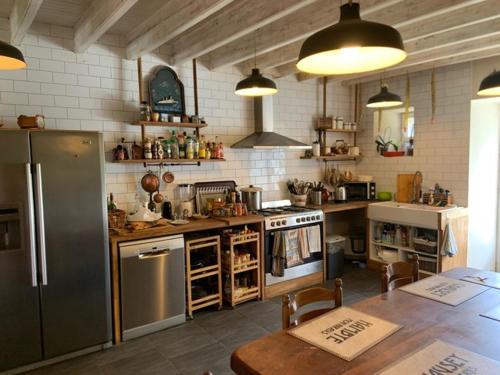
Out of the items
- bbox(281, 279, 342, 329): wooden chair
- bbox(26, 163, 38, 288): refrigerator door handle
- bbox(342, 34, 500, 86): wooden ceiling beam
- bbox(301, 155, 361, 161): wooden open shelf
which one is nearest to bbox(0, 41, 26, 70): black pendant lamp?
bbox(26, 163, 38, 288): refrigerator door handle

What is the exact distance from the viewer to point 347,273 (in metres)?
4.69

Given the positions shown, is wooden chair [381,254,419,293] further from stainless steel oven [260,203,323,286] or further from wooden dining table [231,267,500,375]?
stainless steel oven [260,203,323,286]

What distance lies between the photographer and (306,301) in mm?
1932

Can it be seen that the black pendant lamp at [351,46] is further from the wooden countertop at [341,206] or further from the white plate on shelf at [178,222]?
the wooden countertop at [341,206]

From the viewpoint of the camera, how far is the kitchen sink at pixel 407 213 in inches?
159

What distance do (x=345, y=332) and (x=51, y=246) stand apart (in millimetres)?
2174

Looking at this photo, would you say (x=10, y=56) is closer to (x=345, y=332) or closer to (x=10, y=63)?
(x=10, y=63)

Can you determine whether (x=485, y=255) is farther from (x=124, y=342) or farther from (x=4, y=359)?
(x=4, y=359)

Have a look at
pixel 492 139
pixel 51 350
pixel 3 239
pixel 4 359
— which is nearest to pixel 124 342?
pixel 51 350

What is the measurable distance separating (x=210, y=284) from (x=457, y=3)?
3.16 meters

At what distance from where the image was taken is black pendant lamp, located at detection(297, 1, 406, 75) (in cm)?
122

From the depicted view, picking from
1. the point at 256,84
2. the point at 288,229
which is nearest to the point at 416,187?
the point at 288,229

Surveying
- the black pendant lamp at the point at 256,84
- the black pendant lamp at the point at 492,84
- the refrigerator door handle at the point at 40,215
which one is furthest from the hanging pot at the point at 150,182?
the black pendant lamp at the point at 492,84

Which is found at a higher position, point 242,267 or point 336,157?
point 336,157
